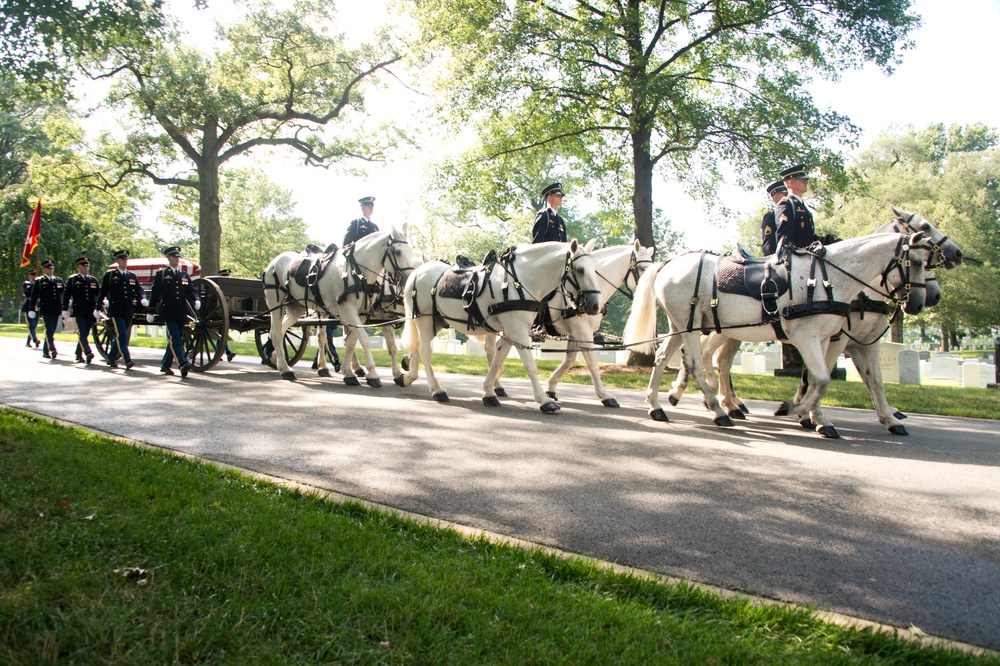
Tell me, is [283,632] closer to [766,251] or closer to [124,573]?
[124,573]

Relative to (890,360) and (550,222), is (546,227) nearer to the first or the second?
(550,222)

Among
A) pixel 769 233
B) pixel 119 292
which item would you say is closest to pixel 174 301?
pixel 119 292

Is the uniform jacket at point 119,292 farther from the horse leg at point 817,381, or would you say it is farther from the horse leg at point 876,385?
the horse leg at point 876,385

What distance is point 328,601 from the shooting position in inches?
121

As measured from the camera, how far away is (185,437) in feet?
23.0

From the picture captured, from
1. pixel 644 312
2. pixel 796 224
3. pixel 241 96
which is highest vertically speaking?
pixel 241 96

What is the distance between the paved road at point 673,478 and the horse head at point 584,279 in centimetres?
147

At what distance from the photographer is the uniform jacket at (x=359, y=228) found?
1391cm

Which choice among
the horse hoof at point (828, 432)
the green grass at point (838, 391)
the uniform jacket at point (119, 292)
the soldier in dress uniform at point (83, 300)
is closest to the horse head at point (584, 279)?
the horse hoof at point (828, 432)

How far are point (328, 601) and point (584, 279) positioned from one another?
7.19m

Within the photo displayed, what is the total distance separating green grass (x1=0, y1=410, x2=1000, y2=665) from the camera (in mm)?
2695

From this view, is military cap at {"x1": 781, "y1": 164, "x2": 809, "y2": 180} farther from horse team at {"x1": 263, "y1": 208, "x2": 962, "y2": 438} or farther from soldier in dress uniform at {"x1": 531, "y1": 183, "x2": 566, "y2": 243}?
soldier in dress uniform at {"x1": 531, "y1": 183, "x2": 566, "y2": 243}

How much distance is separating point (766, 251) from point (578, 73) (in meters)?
8.74

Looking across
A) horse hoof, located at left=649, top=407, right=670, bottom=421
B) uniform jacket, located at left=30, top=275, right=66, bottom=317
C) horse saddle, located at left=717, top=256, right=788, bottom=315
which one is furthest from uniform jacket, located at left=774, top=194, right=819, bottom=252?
uniform jacket, located at left=30, top=275, right=66, bottom=317
